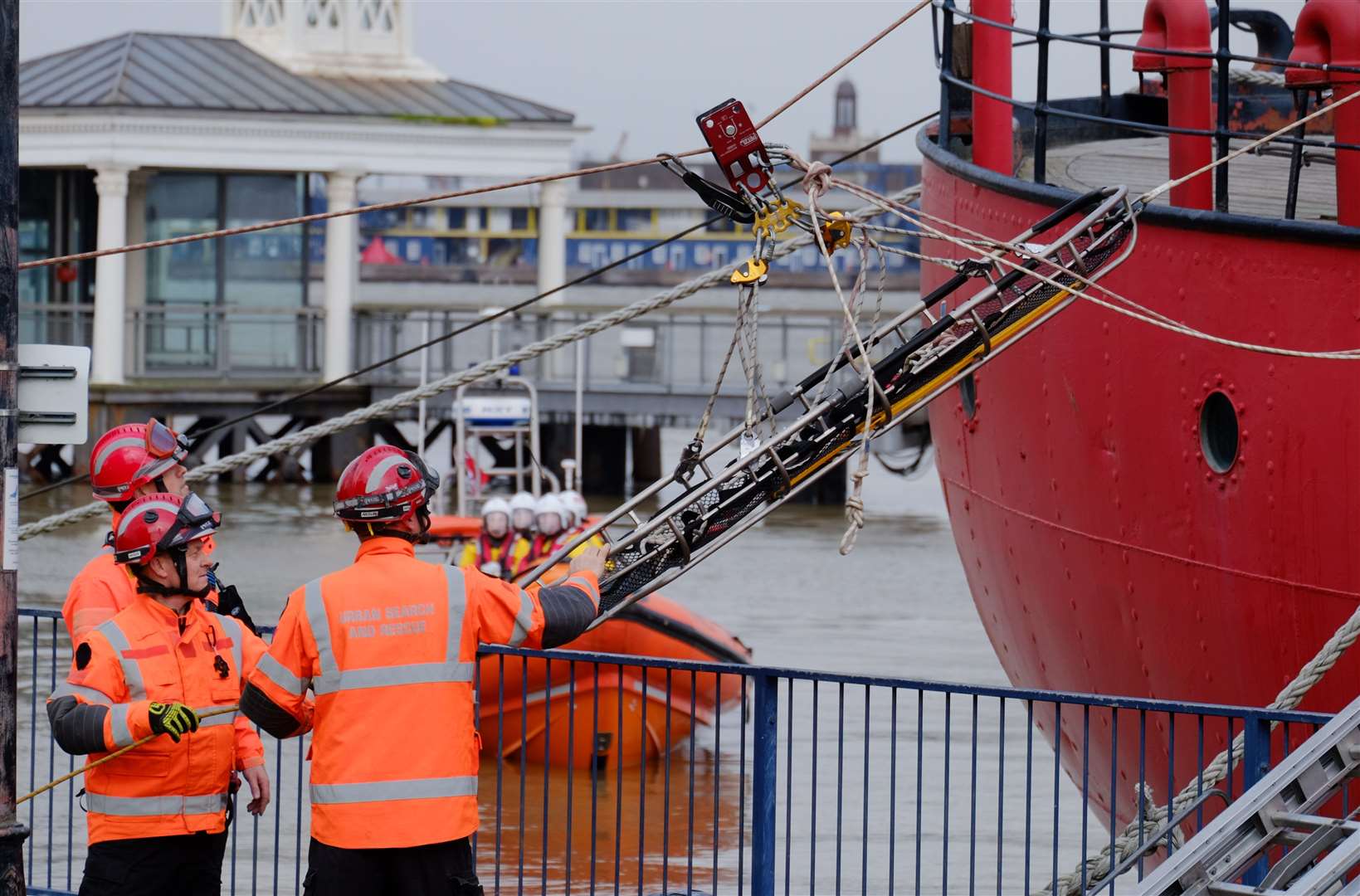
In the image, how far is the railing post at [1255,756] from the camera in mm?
5840

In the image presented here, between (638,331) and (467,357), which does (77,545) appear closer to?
(467,357)

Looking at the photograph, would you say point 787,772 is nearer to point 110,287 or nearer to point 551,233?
point 110,287

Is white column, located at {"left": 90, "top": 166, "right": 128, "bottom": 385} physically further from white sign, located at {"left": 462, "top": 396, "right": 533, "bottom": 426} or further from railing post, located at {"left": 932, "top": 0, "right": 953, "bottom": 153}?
railing post, located at {"left": 932, "top": 0, "right": 953, "bottom": 153}

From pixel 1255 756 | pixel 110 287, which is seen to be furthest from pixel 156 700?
pixel 110 287

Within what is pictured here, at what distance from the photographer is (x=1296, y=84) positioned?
24.8 ft

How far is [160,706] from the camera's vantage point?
547 cm

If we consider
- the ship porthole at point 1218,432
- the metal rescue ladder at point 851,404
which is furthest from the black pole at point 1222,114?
the ship porthole at point 1218,432

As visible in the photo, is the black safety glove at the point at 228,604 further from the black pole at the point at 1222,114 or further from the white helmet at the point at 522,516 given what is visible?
the white helmet at the point at 522,516

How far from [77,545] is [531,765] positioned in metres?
14.2

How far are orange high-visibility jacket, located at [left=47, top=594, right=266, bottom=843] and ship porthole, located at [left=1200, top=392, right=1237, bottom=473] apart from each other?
3682mm

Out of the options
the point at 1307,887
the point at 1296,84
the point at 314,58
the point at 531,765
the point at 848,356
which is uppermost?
the point at 314,58

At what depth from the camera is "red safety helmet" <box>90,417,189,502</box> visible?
251 inches

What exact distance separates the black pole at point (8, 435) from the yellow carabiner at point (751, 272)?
2194 millimetres

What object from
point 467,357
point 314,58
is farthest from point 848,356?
point 314,58
